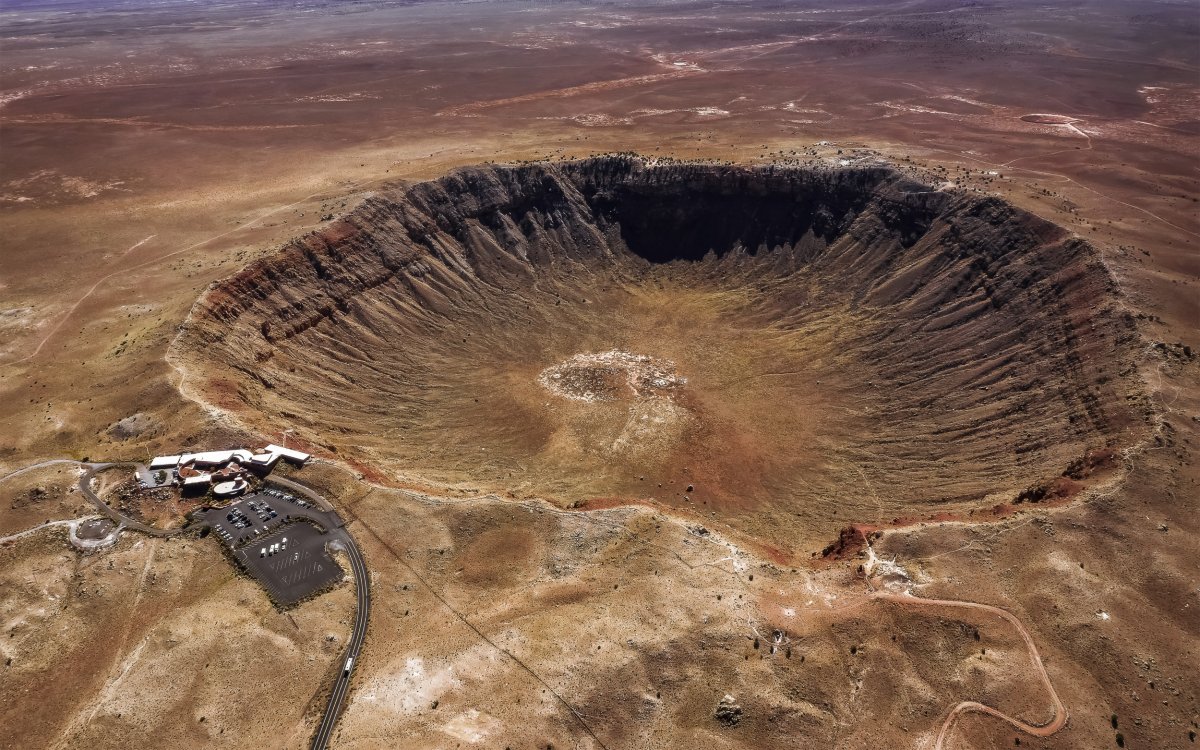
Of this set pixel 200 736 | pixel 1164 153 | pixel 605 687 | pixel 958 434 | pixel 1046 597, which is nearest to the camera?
pixel 200 736

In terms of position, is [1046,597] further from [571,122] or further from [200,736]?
[571,122]

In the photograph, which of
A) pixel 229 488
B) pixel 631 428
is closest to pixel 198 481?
pixel 229 488

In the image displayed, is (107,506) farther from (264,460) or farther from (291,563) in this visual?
(291,563)

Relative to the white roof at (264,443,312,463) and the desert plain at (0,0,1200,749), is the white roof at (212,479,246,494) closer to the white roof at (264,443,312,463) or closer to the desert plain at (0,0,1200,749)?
the desert plain at (0,0,1200,749)

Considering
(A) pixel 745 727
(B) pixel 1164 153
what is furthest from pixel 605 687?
(B) pixel 1164 153

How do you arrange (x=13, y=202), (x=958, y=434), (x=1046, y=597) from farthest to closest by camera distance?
(x=13, y=202)
(x=958, y=434)
(x=1046, y=597)

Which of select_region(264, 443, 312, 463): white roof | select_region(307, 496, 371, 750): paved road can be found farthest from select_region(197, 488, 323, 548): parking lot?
select_region(307, 496, 371, 750): paved road

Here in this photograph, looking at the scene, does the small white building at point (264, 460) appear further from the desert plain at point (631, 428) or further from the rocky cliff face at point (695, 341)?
the rocky cliff face at point (695, 341)
